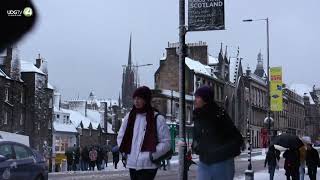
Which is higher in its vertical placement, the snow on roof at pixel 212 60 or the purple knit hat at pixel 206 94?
the snow on roof at pixel 212 60

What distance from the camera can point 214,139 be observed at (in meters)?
6.71

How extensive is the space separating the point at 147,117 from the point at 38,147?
55.3 m

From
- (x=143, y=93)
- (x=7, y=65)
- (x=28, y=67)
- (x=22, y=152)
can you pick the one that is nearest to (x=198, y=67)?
(x=28, y=67)

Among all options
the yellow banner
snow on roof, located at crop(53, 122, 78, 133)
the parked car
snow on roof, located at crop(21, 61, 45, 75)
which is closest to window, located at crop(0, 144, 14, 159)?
the parked car

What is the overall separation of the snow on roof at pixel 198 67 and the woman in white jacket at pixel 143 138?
7106cm

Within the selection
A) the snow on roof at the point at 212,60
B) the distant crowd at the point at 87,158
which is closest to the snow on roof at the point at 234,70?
the snow on roof at the point at 212,60

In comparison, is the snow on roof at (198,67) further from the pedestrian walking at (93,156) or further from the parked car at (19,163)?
the parked car at (19,163)

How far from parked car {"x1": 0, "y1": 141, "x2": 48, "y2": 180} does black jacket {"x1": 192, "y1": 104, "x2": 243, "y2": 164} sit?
7.60 metres

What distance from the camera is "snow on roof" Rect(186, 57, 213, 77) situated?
79500mm

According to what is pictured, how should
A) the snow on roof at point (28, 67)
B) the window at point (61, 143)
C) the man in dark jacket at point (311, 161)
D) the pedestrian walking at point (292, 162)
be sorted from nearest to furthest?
the pedestrian walking at point (292, 162), the man in dark jacket at point (311, 161), the snow on roof at point (28, 67), the window at point (61, 143)

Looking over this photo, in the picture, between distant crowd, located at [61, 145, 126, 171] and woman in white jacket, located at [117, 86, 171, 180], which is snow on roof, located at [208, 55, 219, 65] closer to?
distant crowd, located at [61, 145, 126, 171]

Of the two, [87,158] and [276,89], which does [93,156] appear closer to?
[87,158]

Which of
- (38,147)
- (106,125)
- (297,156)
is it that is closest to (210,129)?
(297,156)

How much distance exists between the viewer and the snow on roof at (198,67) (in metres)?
79.5
